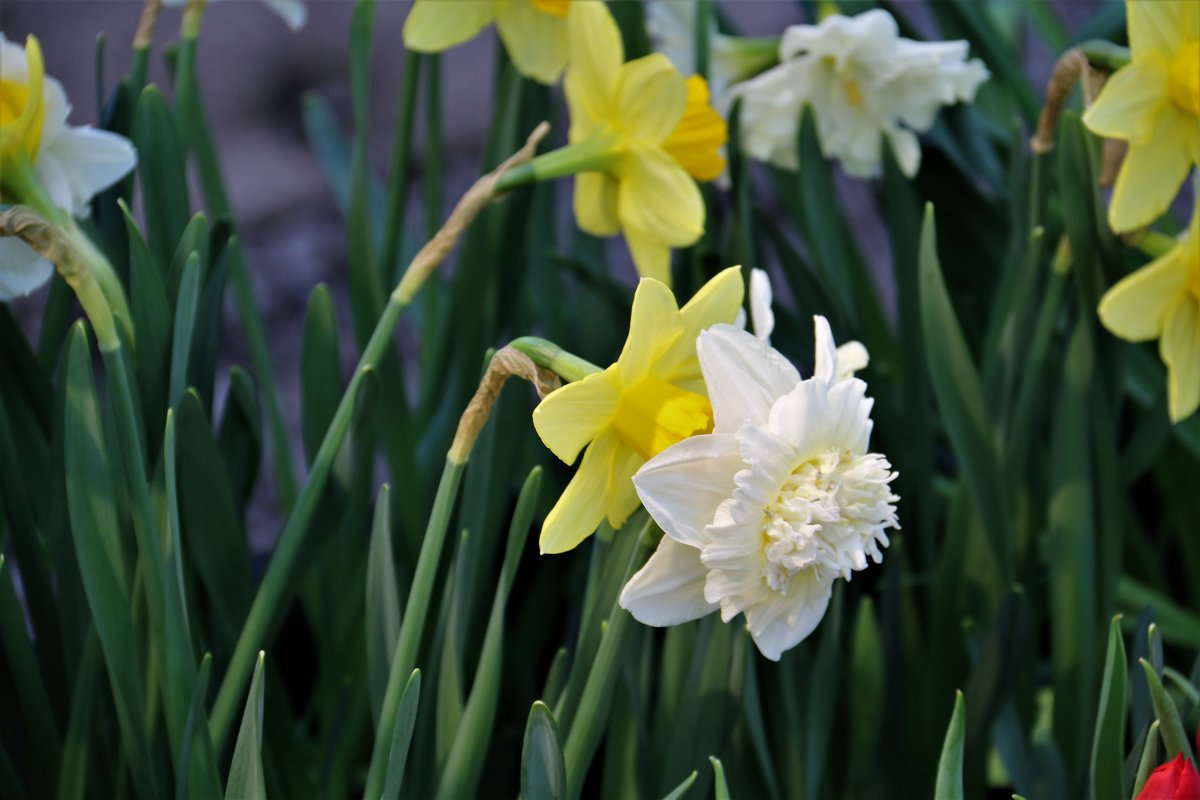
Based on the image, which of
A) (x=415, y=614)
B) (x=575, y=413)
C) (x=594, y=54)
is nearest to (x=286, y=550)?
(x=415, y=614)

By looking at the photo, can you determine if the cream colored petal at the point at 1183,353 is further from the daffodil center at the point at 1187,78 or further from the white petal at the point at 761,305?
the white petal at the point at 761,305

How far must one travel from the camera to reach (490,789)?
34.5 inches

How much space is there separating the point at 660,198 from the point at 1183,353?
0.34 m

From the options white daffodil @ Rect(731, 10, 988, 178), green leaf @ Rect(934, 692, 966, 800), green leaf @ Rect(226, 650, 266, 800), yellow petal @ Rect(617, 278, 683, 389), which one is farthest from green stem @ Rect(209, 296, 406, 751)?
white daffodil @ Rect(731, 10, 988, 178)

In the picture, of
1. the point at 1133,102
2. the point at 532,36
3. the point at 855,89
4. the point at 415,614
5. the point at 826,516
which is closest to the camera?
the point at 826,516

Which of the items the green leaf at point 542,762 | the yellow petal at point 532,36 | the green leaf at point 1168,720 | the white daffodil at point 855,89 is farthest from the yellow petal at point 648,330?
the white daffodil at point 855,89

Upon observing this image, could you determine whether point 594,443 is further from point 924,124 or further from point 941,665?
point 924,124

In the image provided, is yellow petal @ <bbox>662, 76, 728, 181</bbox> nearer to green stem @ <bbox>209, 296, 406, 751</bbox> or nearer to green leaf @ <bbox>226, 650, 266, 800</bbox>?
green stem @ <bbox>209, 296, 406, 751</bbox>

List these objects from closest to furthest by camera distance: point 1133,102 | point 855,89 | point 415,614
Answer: point 415,614 → point 1133,102 → point 855,89

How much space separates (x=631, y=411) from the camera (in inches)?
18.4

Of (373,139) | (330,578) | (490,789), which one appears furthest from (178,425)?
(373,139)

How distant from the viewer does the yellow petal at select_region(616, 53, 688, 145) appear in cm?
66

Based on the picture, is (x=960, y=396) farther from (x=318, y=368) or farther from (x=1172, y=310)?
(x=318, y=368)

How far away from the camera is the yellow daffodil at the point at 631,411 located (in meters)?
0.45
